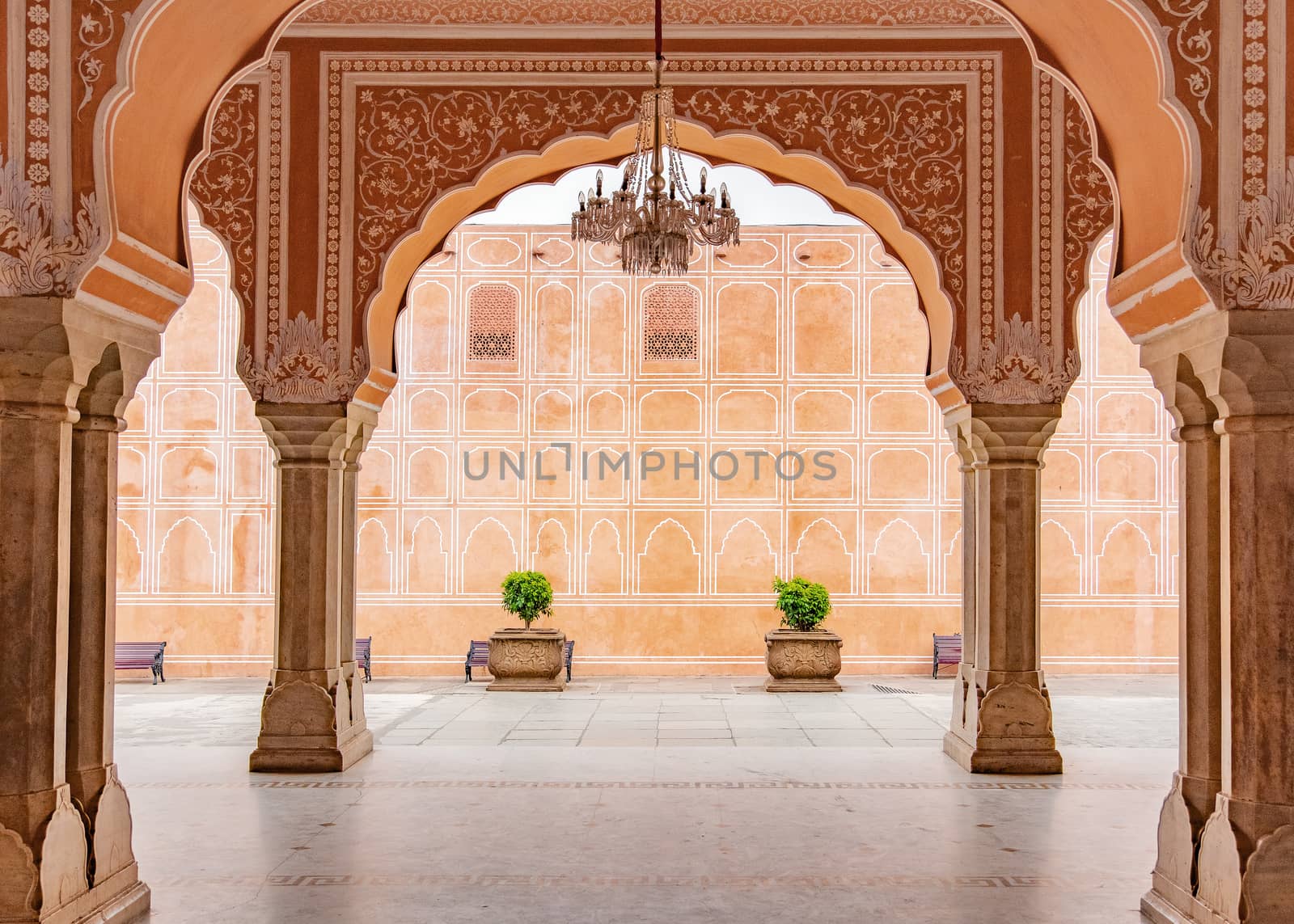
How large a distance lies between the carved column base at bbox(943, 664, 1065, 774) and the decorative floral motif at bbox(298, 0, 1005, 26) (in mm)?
4119

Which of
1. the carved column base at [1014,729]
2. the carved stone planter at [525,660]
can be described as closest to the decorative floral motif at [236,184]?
the carved column base at [1014,729]

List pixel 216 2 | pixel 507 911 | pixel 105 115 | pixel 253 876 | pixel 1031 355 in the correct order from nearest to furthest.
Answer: pixel 105 115 < pixel 216 2 < pixel 507 911 < pixel 253 876 < pixel 1031 355

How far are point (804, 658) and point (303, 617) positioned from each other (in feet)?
21.5

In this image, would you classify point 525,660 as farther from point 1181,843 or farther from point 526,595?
point 1181,843

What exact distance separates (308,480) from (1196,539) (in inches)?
206

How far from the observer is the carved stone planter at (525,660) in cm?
1282

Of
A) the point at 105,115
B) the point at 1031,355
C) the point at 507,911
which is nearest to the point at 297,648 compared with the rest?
the point at 507,911

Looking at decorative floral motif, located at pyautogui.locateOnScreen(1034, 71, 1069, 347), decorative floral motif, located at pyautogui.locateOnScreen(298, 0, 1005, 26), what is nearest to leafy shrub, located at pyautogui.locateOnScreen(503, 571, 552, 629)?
decorative floral motif, located at pyautogui.locateOnScreen(298, 0, 1005, 26)

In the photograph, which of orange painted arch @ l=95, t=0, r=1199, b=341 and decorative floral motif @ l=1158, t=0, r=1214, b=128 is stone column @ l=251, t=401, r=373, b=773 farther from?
decorative floral motif @ l=1158, t=0, r=1214, b=128

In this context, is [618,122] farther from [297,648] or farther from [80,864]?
[80,864]

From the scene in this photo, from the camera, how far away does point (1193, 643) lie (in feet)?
14.9

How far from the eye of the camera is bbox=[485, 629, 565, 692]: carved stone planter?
12.8 metres

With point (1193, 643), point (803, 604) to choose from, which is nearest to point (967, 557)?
point (1193, 643)

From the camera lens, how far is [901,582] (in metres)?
14.4
